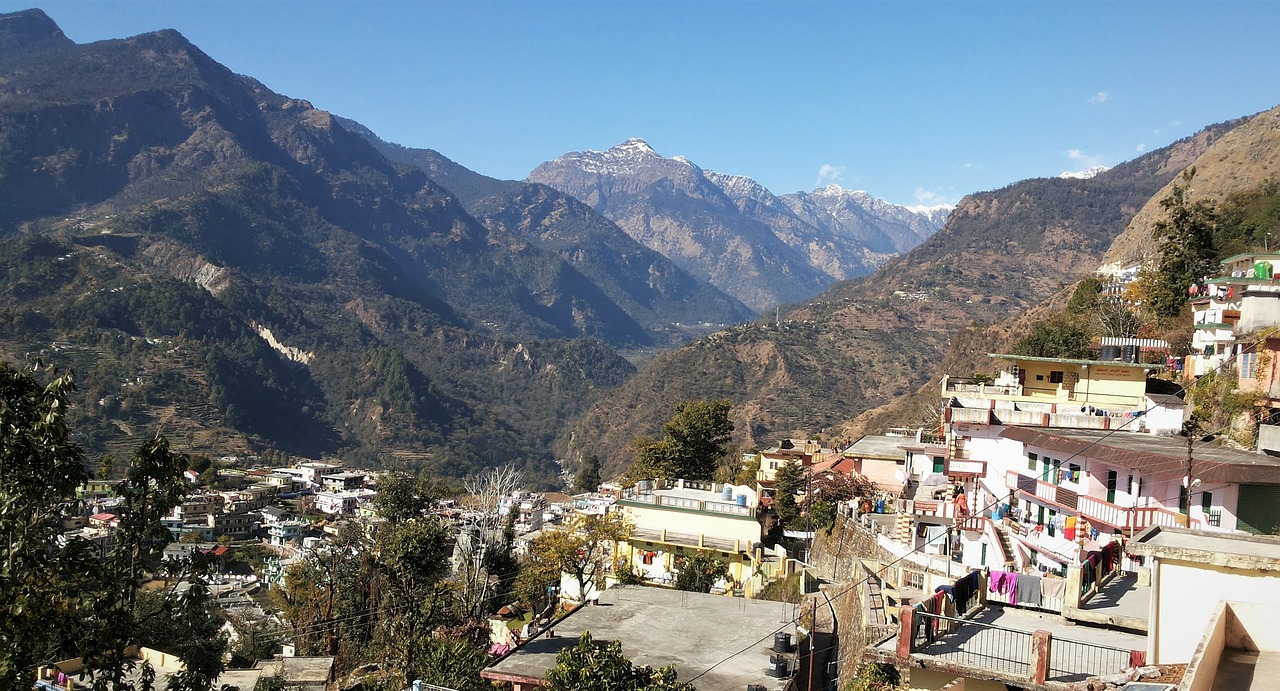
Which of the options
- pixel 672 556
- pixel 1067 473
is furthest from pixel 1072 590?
pixel 672 556

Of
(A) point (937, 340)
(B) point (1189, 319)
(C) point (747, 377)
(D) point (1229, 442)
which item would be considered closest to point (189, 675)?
(D) point (1229, 442)

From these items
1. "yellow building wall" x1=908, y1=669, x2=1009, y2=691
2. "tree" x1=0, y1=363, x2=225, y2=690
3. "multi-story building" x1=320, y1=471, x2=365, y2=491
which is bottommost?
"multi-story building" x1=320, y1=471, x2=365, y2=491

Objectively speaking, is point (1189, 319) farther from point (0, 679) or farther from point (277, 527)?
point (277, 527)

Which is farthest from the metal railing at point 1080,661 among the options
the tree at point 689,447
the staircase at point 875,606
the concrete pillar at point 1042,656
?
the tree at point 689,447

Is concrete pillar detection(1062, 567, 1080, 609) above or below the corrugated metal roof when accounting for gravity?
below

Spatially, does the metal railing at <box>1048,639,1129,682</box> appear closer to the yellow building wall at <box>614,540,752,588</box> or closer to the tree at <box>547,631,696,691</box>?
the tree at <box>547,631,696,691</box>

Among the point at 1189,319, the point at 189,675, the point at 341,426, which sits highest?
the point at 1189,319

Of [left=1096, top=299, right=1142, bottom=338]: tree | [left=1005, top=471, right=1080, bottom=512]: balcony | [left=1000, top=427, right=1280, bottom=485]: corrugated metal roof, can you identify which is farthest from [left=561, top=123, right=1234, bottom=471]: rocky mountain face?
[left=1000, top=427, right=1280, bottom=485]: corrugated metal roof
